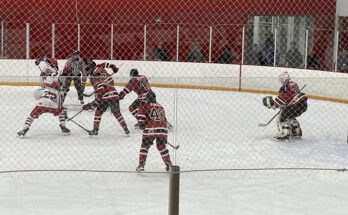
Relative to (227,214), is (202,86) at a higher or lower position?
higher

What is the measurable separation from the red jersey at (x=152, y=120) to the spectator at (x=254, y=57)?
793 cm

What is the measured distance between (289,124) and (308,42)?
5821 mm

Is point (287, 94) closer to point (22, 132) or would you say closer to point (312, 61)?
point (22, 132)

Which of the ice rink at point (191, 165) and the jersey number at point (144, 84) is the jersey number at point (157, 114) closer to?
the ice rink at point (191, 165)

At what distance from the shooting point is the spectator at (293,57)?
14.5 meters

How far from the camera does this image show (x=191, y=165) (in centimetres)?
799

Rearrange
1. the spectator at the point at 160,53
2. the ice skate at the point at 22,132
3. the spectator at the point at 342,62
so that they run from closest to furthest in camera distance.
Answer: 1. the ice skate at the point at 22,132
2. the spectator at the point at 342,62
3. the spectator at the point at 160,53

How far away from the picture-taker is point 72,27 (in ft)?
53.1

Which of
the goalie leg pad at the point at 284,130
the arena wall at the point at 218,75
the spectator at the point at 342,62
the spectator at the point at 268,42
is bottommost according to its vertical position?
the goalie leg pad at the point at 284,130

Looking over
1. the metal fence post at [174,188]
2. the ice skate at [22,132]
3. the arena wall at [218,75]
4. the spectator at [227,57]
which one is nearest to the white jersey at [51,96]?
the ice skate at [22,132]

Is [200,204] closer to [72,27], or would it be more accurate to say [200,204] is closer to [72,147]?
[72,147]

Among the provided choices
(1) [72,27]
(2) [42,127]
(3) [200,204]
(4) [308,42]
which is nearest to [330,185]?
(3) [200,204]

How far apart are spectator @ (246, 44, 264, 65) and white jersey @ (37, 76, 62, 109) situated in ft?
21.7

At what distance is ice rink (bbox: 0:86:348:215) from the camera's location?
627cm
